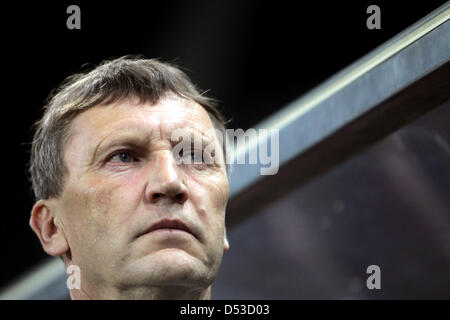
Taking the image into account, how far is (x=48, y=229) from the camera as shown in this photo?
1.49 metres

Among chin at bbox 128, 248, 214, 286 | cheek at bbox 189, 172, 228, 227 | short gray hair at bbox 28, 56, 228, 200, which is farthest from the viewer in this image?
short gray hair at bbox 28, 56, 228, 200

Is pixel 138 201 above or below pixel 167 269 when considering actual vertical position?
above

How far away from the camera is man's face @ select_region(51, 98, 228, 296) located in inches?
50.0

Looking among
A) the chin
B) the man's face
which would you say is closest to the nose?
the man's face

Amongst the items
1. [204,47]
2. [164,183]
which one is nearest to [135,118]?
[164,183]

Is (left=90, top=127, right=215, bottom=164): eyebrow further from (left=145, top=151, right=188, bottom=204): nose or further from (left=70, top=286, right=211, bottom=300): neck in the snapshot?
(left=70, top=286, right=211, bottom=300): neck

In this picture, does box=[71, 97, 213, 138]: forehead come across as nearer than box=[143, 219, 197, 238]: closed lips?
No

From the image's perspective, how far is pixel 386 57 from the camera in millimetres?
1365

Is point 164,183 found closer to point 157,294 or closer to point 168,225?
point 168,225

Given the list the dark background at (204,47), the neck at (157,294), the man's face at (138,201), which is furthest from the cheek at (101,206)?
the dark background at (204,47)

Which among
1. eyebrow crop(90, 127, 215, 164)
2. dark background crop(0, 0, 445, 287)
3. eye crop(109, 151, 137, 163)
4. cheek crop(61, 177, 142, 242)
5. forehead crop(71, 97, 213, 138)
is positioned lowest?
cheek crop(61, 177, 142, 242)

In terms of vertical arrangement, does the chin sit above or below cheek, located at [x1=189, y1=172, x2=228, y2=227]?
below

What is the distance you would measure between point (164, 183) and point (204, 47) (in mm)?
793
